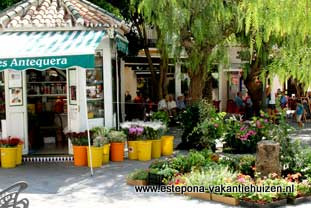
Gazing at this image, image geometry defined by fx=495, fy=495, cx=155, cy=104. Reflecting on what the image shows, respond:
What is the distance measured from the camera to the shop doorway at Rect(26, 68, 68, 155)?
14343mm

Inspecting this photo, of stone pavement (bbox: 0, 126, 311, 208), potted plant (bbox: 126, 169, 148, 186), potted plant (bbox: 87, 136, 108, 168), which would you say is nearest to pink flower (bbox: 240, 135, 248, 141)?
stone pavement (bbox: 0, 126, 311, 208)

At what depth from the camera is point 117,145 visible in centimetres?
1235

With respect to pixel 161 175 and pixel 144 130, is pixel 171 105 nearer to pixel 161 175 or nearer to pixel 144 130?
pixel 144 130

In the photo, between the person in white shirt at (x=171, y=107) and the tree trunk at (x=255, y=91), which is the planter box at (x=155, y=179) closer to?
the person in white shirt at (x=171, y=107)

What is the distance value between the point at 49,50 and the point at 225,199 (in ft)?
17.0

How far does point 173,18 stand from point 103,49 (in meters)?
2.08

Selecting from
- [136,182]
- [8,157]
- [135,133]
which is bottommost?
[136,182]

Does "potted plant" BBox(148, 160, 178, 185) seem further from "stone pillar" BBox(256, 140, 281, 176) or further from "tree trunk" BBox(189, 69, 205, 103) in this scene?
"tree trunk" BBox(189, 69, 205, 103)

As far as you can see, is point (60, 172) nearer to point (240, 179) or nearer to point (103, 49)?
point (103, 49)

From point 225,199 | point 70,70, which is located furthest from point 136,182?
point 70,70

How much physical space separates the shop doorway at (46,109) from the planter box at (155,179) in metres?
5.01

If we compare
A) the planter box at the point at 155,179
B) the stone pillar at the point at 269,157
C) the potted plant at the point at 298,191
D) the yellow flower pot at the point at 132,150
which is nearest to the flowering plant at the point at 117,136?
the yellow flower pot at the point at 132,150

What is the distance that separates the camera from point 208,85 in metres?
22.7

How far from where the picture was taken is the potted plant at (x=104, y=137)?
11922mm
